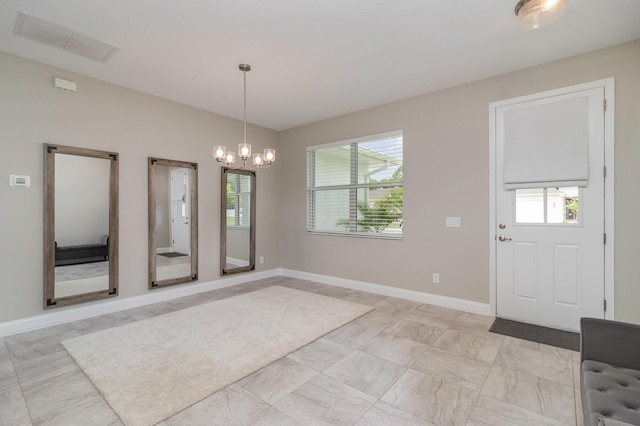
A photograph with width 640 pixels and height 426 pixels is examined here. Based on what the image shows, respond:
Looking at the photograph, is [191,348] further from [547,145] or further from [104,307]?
[547,145]

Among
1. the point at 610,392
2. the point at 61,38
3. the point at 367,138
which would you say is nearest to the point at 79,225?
the point at 61,38

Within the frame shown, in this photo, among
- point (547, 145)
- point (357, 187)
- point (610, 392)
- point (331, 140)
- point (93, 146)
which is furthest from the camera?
point (331, 140)

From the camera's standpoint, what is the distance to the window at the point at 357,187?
4.49m

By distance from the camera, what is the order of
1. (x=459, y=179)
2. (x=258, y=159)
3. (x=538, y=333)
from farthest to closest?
(x=459, y=179) < (x=258, y=159) < (x=538, y=333)

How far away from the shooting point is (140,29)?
2656mm

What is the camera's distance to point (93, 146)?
143 inches

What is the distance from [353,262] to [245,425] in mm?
3318

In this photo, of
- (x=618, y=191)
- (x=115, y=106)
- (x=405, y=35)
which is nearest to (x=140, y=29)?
(x=115, y=106)

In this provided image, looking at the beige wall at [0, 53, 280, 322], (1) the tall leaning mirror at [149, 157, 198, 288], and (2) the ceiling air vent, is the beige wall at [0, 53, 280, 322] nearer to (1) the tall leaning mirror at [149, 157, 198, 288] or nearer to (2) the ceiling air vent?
(1) the tall leaning mirror at [149, 157, 198, 288]

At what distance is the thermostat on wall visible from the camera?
309cm

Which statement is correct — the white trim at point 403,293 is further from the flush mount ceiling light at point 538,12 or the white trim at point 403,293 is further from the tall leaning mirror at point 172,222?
the flush mount ceiling light at point 538,12

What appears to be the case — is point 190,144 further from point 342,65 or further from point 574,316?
point 574,316

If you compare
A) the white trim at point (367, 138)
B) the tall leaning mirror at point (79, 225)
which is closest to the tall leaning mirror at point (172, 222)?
the tall leaning mirror at point (79, 225)

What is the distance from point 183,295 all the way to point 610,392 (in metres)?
4.61
